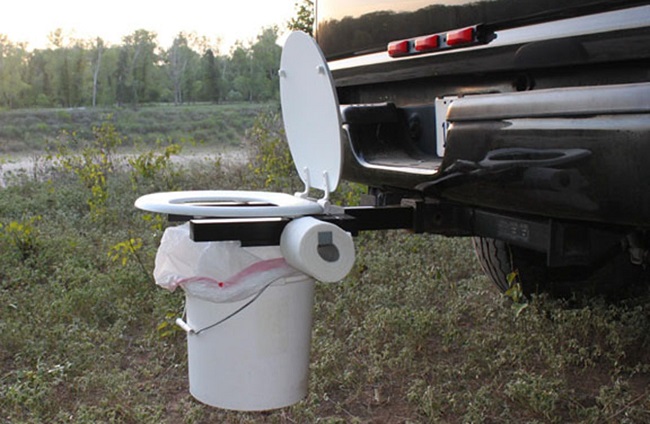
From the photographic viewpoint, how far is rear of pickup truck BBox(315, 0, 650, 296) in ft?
5.78

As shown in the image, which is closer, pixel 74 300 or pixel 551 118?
pixel 551 118

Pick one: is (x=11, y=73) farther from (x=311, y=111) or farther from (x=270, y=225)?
(x=270, y=225)

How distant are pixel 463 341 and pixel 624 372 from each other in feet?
2.07

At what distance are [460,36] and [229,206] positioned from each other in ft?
2.81

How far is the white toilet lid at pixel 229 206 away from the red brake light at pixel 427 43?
0.61m

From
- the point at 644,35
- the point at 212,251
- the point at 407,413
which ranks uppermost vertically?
the point at 644,35

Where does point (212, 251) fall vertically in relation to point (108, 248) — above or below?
above

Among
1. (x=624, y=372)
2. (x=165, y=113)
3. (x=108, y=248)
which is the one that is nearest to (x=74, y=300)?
(x=108, y=248)

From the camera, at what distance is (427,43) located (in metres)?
2.44

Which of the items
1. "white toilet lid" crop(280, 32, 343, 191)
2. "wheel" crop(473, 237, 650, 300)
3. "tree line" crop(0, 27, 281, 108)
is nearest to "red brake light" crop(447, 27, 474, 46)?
"white toilet lid" crop(280, 32, 343, 191)

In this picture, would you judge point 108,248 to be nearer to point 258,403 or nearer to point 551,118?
point 258,403

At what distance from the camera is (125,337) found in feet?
11.2

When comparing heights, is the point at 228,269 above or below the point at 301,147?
below

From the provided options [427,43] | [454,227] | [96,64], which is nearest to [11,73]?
[96,64]
